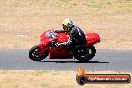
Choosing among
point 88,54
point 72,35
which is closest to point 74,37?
point 72,35

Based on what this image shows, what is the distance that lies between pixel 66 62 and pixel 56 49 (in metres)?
0.66

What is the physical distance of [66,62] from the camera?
21172mm

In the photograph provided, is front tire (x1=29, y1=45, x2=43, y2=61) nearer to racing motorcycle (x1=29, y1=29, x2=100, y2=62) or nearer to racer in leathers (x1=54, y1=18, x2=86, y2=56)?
racing motorcycle (x1=29, y1=29, x2=100, y2=62)

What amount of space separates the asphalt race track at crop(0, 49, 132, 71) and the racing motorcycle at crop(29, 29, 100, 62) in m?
0.23

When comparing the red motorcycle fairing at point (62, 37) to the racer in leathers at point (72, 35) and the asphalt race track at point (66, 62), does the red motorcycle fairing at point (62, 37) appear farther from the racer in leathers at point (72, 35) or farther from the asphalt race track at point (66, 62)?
the asphalt race track at point (66, 62)

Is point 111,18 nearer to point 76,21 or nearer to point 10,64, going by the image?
point 76,21

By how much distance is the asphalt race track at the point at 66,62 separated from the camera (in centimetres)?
2008

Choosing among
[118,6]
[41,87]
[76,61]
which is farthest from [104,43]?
[118,6]

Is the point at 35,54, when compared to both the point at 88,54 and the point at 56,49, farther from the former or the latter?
the point at 88,54

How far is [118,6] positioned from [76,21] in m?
6.22

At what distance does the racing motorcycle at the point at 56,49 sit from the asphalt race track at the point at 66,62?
23cm

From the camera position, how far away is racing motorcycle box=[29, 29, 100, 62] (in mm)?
20938

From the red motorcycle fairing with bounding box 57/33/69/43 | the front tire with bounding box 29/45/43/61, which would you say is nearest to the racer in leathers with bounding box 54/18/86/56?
the red motorcycle fairing with bounding box 57/33/69/43

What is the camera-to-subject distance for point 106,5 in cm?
3856
